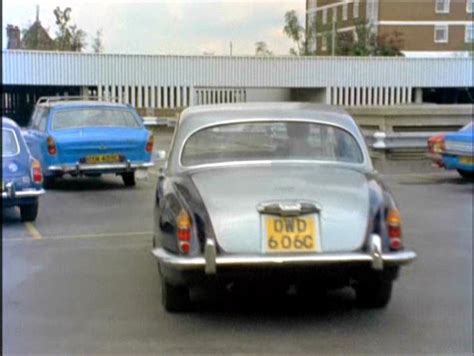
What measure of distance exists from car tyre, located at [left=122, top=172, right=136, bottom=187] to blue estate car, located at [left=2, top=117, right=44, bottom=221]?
4.10m

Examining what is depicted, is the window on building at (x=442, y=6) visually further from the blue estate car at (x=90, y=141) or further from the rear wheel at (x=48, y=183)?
the rear wheel at (x=48, y=183)

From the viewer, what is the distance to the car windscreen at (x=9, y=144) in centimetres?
1045

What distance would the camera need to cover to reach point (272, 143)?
6457 mm

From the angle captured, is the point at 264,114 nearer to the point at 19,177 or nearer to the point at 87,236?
the point at 87,236

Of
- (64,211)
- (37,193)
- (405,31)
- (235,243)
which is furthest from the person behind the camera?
(405,31)

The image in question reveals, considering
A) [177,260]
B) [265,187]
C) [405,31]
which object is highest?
[405,31]

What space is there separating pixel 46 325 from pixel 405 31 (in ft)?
222

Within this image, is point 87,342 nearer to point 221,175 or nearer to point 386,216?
point 221,175

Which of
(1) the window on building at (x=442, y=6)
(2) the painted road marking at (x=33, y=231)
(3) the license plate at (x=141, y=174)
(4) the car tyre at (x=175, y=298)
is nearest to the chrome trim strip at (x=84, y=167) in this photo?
(3) the license plate at (x=141, y=174)

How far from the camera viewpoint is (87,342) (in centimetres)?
538

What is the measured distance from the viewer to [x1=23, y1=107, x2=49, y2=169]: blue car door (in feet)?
46.2

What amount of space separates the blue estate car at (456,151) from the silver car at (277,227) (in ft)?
29.1

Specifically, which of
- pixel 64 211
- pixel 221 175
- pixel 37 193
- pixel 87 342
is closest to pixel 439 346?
pixel 221 175

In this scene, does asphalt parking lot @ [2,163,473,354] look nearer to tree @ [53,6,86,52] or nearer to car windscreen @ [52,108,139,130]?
car windscreen @ [52,108,139,130]
